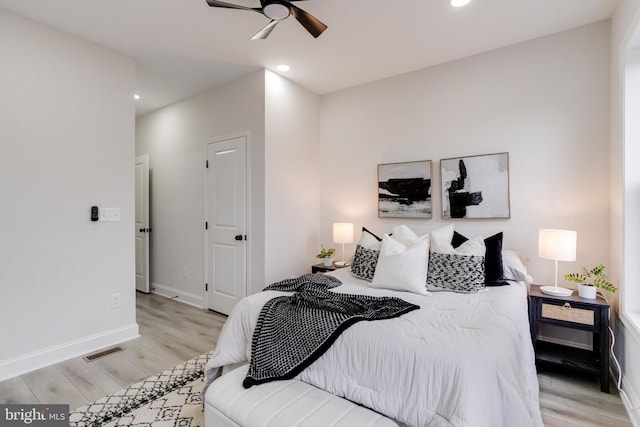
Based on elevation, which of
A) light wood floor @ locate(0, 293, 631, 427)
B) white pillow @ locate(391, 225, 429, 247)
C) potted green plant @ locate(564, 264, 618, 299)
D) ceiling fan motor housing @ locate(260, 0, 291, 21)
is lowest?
A: light wood floor @ locate(0, 293, 631, 427)

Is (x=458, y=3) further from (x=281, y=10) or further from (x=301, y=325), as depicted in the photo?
(x=301, y=325)

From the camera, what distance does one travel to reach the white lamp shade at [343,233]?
3.63m

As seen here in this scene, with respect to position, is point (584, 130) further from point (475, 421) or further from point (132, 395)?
point (132, 395)

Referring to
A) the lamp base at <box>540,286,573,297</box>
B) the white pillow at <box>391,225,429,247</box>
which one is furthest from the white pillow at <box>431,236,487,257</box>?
the lamp base at <box>540,286,573,297</box>

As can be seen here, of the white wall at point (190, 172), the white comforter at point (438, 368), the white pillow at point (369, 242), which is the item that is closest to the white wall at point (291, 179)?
the white wall at point (190, 172)

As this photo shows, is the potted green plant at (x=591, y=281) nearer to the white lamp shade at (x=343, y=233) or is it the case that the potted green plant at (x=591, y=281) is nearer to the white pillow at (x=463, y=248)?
the white pillow at (x=463, y=248)

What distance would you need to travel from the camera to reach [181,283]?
4.41m

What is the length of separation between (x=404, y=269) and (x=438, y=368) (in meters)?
1.11

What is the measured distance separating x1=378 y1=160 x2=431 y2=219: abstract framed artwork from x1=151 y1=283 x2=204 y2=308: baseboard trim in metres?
2.58

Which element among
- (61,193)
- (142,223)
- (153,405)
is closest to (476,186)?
(153,405)

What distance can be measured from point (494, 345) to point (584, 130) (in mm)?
2247

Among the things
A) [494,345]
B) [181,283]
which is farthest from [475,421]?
[181,283]

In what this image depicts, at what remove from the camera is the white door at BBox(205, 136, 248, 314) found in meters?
3.67

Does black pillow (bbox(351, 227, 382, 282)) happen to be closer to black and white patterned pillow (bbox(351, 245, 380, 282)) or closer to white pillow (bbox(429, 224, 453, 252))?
black and white patterned pillow (bbox(351, 245, 380, 282))
